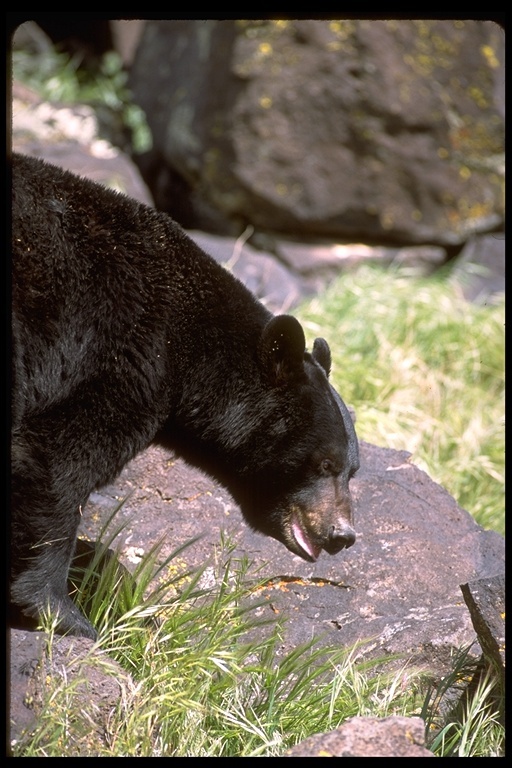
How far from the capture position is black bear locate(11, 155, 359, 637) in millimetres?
3785

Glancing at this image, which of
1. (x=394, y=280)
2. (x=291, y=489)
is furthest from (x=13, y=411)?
(x=394, y=280)

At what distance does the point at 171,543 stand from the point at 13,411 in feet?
3.96

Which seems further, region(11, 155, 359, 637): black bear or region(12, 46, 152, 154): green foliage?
region(12, 46, 152, 154): green foliage

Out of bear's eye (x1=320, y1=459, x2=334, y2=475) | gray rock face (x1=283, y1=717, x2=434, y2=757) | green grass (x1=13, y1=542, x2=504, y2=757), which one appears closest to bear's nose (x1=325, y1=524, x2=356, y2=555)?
bear's eye (x1=320, y1=459, x2=334, y2=475)

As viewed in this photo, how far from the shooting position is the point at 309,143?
971cm

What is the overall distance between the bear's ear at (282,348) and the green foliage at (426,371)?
2.44 m

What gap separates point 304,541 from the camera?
431 cm

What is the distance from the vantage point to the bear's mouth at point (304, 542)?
4.30m

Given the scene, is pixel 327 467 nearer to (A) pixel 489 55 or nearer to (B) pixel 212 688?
(B) pixel 212 688

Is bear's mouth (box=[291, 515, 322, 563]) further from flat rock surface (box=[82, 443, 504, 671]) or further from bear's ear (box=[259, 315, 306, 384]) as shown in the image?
bear's ear (box=[259, 315, 306, 384])

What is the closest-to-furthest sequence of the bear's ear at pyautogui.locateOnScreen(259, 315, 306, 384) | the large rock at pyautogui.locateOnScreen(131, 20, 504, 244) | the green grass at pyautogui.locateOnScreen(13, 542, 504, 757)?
the green grass at pyautogui.locateOnScreen(13, 542, 504, 757)
the bear's ear at pyautogui.locateOnScreen(259, 315, 306, 384)
the large rock at pyautogui.locateOnScreen(131, 20, 504, 244)

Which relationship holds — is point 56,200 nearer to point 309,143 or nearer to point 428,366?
point 428,366

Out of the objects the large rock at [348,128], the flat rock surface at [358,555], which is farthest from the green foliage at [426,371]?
the flat rock surface at [358,555]

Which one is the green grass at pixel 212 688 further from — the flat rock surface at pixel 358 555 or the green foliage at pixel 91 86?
the green foliage at pixel 91 86
